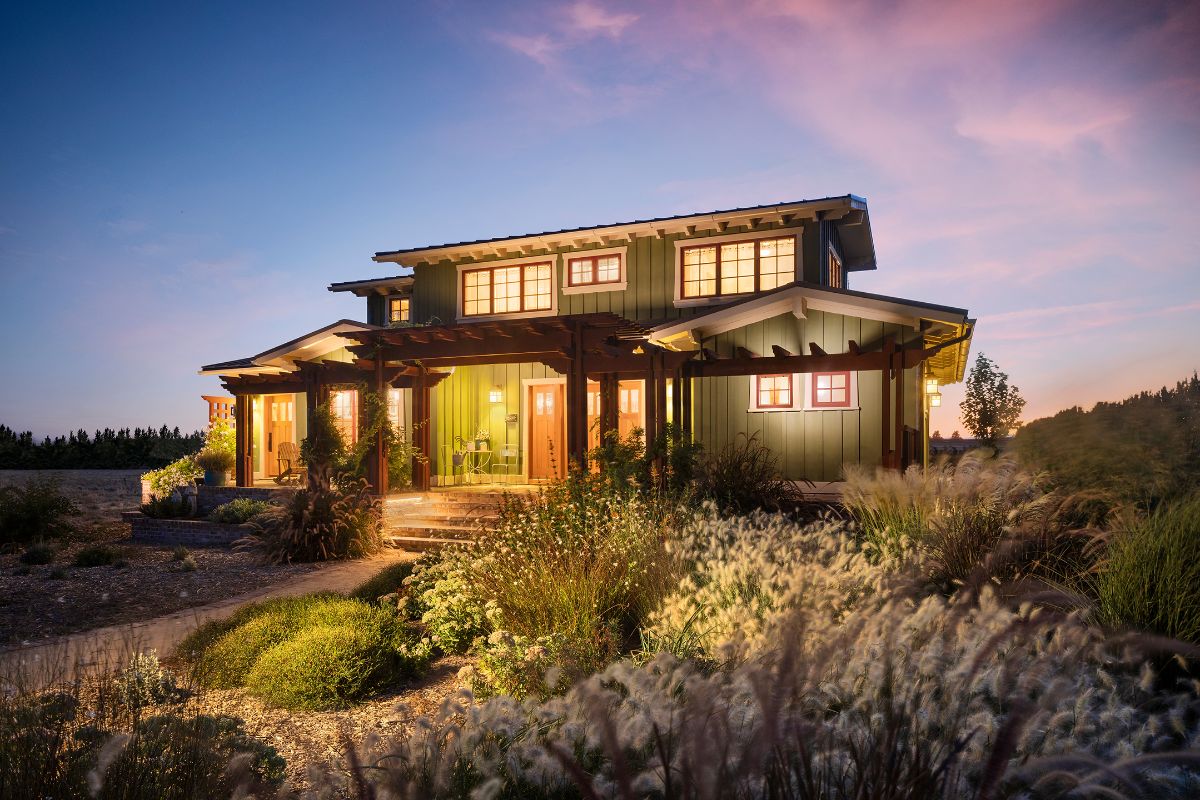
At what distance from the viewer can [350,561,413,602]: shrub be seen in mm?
7320

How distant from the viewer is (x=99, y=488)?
856 inches

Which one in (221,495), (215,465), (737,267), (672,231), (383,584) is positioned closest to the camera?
(383,584)

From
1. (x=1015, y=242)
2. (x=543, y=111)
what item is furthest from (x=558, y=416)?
(x=1015, y=242)

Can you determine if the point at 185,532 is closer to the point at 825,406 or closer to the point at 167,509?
the point at 167,509

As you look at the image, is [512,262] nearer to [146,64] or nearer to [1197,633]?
[146,64]

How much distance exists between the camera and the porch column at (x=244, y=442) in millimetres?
16906

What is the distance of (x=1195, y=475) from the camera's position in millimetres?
6293

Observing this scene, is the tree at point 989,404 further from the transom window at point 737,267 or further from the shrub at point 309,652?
the shrub at point 309,652

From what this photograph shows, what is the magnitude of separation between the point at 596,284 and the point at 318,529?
882cm

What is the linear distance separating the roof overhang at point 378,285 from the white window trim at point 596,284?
190 inches

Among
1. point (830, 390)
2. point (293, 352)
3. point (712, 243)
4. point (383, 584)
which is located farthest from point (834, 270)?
point (293, 352)

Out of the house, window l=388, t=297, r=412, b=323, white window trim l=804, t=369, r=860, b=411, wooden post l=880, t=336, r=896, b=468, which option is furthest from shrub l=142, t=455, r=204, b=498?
wooden post l=880, t=336, r=896, b=468

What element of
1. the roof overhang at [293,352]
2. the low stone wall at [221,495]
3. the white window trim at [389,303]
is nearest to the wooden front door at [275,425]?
the roof overhang at [293,352]

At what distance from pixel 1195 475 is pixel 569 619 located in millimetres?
6203
